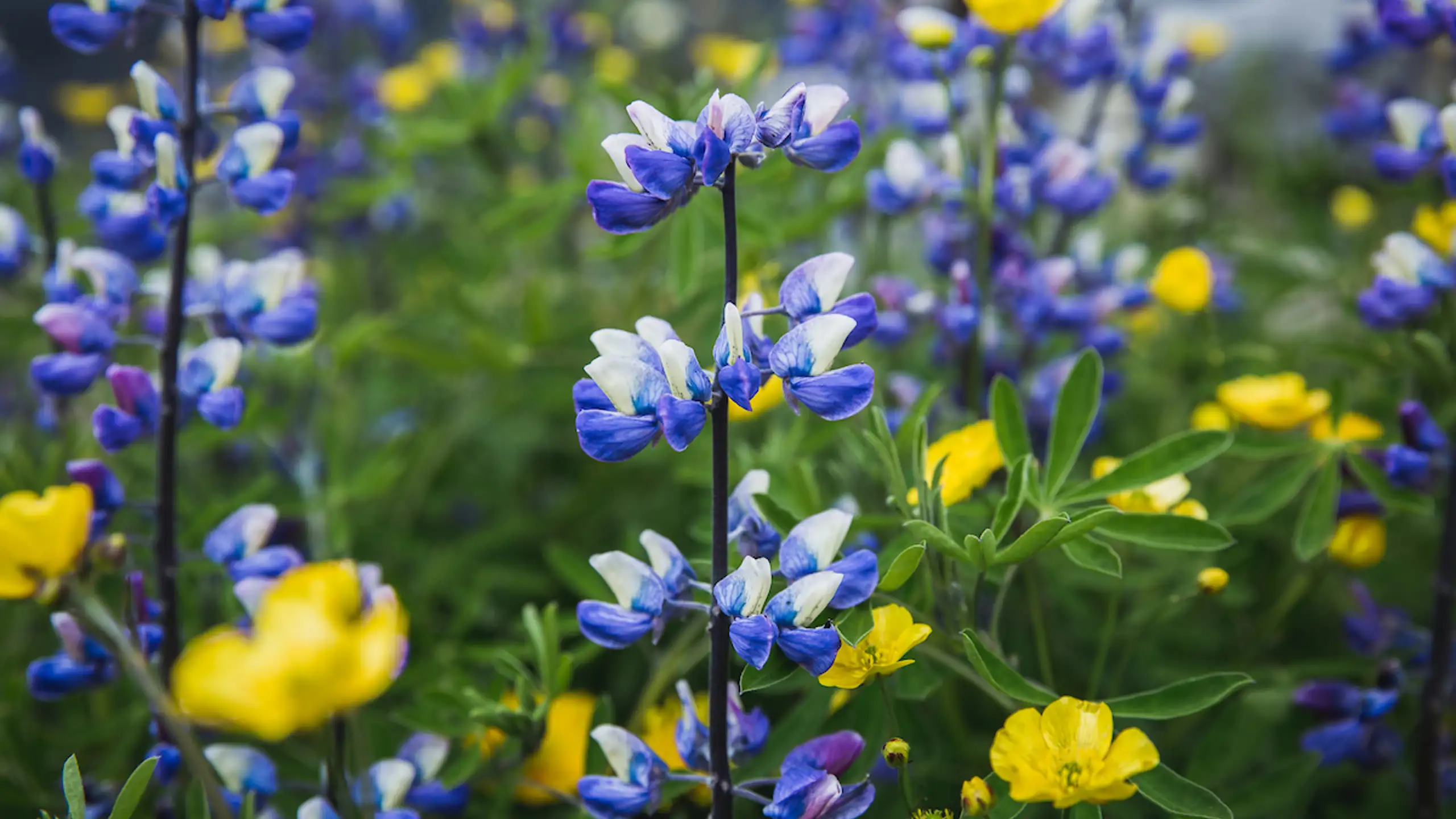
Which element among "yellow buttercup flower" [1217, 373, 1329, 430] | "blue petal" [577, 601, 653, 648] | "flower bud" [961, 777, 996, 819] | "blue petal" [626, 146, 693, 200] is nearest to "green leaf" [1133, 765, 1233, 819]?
"flower bud" [961, 777, 996, 819]

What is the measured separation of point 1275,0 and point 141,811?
600 centimetres

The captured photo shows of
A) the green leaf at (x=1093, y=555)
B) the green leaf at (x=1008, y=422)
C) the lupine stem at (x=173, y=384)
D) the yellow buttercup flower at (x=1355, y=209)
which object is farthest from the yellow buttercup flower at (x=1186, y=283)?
the lupine stem at (x=173, y=384)

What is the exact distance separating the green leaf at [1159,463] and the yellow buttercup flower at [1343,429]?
15.5 inches

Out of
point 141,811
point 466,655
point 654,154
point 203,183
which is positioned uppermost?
point 654,154

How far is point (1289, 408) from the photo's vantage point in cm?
144

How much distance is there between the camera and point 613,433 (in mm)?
918

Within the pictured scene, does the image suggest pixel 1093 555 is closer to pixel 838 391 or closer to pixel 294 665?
pixel 838 391

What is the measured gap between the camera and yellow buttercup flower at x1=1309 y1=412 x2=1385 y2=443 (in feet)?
4.87

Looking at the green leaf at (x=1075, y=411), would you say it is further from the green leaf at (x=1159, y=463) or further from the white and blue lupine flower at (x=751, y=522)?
the white and blue lupine flower at (x=751, y=522)

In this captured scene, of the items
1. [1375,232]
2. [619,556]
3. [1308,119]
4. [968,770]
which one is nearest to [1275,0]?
[1308,119]

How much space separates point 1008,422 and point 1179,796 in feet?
1.39

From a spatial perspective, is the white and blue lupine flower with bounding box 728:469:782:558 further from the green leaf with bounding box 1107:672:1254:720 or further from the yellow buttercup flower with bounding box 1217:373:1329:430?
the yellow buttercup flower with bounding box 1217:373:1329:430

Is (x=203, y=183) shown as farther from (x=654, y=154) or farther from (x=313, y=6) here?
(x=313, y=6)

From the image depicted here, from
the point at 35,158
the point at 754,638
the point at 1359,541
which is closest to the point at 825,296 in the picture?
the point at 754,638
